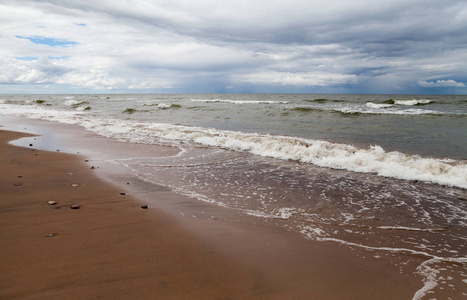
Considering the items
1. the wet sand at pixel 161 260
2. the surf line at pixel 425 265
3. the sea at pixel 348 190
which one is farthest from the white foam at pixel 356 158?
the wet sand at pixel 161 260

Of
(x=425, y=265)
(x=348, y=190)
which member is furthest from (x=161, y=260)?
(x=348, y=190)

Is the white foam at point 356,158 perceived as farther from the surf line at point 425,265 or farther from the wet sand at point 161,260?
the wet sand at point 161,260

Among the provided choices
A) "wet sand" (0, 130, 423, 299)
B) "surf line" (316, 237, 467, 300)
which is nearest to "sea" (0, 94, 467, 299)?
"surf line" (316, 237, 467, 300)

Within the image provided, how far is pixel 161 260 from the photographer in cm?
305

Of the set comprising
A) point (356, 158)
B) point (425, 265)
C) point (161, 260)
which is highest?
point (356, 158)

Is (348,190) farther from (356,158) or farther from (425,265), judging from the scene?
(425,265)

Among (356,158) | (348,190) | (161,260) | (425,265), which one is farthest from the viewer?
(356,158)

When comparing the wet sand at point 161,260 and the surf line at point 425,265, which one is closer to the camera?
the wet sand at point 161,260

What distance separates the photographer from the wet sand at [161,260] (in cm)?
257

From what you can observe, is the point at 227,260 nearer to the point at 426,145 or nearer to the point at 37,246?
the point at 37,246

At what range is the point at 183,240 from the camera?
3592 millimetres

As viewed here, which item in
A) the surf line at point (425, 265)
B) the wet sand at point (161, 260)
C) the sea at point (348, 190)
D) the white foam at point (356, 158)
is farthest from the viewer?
the white foam at point (356, 158)

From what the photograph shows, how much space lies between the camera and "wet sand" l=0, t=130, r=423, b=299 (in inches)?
101

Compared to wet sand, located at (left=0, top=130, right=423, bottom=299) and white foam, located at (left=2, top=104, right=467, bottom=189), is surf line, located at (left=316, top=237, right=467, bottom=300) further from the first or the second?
white foam, located at (left=2, top=104, right=467, bottom=189)
